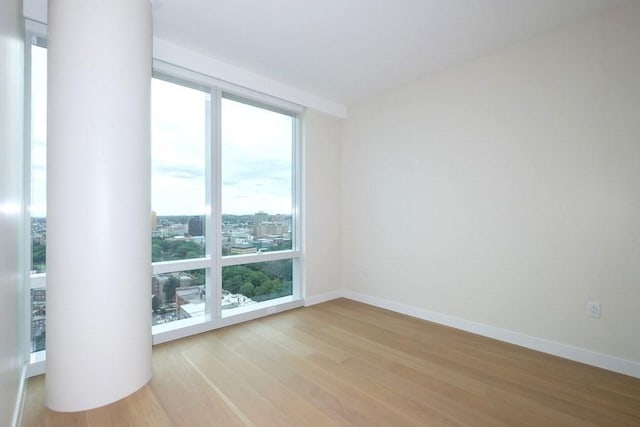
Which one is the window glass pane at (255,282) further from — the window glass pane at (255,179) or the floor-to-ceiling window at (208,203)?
the window glass pane at (255,179)

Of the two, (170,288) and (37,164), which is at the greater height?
(37,164)

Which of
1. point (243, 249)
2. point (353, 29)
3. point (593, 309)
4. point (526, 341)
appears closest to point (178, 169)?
point (243, 249)

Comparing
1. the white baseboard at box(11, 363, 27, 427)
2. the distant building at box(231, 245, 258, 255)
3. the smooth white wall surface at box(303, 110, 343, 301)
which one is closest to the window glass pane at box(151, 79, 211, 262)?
the distant building at box(231, 245, 258, 255)

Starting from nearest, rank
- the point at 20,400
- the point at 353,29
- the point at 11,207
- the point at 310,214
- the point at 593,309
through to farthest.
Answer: the point at 11,207 < the point at 20,400 < the point at 593,309 < the point at 353,29 < the point at 310,214

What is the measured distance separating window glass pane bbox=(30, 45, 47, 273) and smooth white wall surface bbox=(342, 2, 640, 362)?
3.48 meters

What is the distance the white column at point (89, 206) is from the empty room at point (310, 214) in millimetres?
13

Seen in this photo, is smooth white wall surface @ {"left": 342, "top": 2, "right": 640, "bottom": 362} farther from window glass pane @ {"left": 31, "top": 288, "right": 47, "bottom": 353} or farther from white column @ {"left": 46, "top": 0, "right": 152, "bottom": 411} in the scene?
window glass pane @ {"left": 31, "top": 288, "right": 47, "bottom": 353}

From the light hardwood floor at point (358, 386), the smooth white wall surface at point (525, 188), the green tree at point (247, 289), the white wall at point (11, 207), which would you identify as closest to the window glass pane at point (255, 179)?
the green tree at point (247, 289)

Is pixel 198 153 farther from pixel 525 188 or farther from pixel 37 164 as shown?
pixel 525 188

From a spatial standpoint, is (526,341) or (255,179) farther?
(255,179)

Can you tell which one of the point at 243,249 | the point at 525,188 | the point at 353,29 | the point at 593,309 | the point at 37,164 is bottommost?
the point at 593,309

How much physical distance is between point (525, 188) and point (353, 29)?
220 cm

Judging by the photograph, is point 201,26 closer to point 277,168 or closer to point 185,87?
point 185,87

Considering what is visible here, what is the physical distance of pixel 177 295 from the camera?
2967mm
